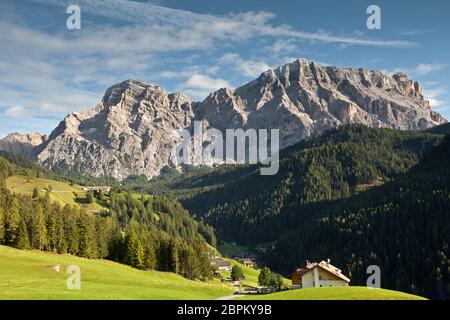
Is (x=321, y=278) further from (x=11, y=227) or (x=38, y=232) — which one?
(x=11, y=227)

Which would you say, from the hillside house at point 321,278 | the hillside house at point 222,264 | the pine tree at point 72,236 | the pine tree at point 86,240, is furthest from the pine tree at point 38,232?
the hillside house at point 222,264

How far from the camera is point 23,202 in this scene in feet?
434

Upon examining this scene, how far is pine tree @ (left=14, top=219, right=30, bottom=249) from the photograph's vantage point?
10000cm

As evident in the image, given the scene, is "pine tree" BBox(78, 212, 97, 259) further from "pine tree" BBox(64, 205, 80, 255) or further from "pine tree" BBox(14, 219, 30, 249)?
"pine tree" BBox(14, 219, 30, 249)

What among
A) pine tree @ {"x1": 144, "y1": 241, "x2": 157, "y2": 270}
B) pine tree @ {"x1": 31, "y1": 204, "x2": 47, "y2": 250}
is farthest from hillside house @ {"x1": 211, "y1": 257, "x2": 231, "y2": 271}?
pine tree @ {"x1": 31, "y1": 204, "x2": 47, "y2": 250}

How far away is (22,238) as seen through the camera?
100312mm

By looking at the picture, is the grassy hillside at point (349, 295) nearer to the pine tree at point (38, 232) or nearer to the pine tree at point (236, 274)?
the pine tree at point (38, 232)

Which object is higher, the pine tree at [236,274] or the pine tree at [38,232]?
the pine tree at [38,232]

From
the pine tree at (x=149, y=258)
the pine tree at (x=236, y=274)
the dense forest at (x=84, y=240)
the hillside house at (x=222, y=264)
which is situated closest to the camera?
the dense forest at (x=84, y=240)

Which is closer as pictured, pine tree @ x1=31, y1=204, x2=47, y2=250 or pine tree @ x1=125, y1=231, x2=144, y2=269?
pine tree @ x1=31, y1=204, x2=47, y2=250

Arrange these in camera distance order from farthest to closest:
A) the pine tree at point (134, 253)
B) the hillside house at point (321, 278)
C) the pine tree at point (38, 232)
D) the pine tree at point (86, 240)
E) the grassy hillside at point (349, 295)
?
the pine tree at point (134, 253) → the pine tree at point (86, 240) → the pine tree at point (38, 232) → the hillside house at point (321, 278) → the grassy hillside at point (349, 295)

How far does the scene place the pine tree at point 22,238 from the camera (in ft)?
328
